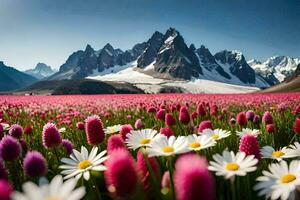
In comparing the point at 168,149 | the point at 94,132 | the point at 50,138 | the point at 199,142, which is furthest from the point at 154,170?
the point at 50,138

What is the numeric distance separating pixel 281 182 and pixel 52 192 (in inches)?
48.2

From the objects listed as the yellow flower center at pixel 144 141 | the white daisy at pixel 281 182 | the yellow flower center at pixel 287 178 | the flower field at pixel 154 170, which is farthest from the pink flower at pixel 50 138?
the yellow flower center at pixel 287 178

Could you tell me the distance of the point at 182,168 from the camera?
140 centimetres

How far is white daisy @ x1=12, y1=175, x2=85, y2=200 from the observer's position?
1146mm

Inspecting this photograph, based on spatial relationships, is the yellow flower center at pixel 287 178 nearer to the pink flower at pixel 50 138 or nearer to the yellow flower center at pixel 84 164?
the yellow flower center at pixel 84 164

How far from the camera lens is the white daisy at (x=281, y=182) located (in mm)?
1773

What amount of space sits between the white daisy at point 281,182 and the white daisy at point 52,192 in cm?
95

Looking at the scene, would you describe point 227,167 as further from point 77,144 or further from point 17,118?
point 17,118

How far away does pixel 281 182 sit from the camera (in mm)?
1953

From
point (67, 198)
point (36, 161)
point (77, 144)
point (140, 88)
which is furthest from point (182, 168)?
point (140, 88)

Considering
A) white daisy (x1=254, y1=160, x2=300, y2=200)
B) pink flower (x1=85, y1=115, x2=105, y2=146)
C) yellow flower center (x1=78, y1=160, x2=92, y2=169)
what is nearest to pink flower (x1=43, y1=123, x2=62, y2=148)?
pink flower (x1=85, y1=115, x2=105, y2=146)

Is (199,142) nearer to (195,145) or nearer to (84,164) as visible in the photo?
(195,145)

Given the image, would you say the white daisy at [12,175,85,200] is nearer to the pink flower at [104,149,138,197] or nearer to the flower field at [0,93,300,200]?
the flower field at [0,93,300,200]

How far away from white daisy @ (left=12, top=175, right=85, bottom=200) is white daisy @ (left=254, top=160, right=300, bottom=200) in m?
0.95
